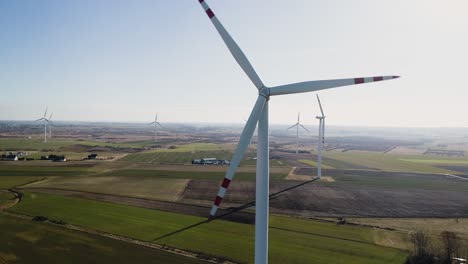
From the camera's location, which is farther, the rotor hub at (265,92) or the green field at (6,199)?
the green field at (6,199)

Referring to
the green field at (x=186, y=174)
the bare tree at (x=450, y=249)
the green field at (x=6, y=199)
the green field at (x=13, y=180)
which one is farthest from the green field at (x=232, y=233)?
the green field at (x=186, y=174)

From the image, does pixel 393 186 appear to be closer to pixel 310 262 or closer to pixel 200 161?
pixel 310 262

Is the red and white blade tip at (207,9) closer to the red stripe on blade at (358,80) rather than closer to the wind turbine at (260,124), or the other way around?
the wind turbine at (260,124)

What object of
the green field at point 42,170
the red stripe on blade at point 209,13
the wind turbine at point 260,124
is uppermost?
the red stripe on blade at point 209,13

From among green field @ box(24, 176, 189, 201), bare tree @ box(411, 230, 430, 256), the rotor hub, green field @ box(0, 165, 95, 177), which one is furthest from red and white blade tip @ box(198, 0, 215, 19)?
green field @ box(0, 165, 95, 177)

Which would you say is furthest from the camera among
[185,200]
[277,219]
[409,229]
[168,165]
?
[168,165]

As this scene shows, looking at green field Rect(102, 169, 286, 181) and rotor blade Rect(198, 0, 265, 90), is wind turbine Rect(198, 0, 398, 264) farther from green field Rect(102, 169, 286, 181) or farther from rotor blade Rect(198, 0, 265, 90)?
green field Rect(102, 169, 286, 181)

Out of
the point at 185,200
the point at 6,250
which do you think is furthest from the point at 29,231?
the point at 185,200
